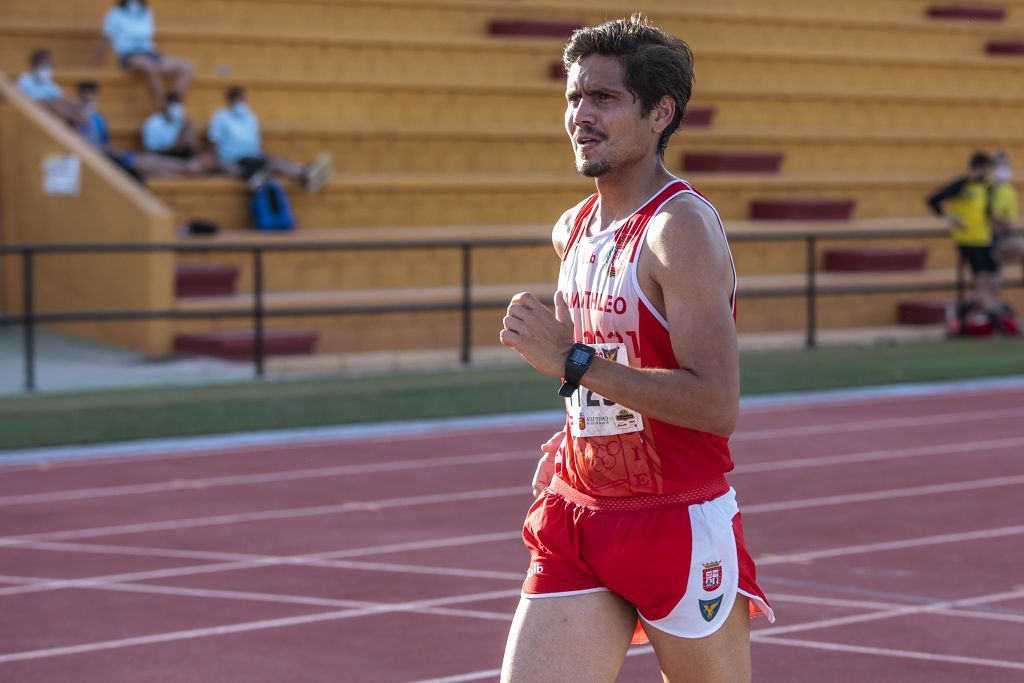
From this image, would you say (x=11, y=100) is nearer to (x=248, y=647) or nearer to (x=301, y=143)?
(x=301, y=143)

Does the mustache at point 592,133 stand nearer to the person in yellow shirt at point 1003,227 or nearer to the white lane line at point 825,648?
the white lane line at point 825,648

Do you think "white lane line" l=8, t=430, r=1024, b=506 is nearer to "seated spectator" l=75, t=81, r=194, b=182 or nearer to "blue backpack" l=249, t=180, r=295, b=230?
"blue backpack" l=249, t=180, r=295, b=230

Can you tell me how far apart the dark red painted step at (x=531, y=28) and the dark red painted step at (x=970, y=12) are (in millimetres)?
6409

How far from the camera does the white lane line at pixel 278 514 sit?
324 inches

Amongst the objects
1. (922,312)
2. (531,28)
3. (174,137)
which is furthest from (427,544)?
(531,28)

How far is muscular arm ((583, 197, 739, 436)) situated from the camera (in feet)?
11.3

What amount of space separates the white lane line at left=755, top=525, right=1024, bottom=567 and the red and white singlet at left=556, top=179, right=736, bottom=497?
3.91 metres

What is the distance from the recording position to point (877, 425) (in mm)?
11875

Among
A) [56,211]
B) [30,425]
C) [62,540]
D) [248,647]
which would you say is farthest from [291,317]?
[248,647]

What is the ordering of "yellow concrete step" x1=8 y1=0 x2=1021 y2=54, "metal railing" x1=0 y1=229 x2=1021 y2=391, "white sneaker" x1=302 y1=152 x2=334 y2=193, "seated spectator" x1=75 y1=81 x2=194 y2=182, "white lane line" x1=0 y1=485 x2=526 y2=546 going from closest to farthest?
"white lane line" x1=0 y1=485 x2=526 y2=546, "metal railing" x1=0 y1=229 x2=1021 y2=391, "seated spectator" x1=75 y1=81 x2=194 y2=182, "white sneaker" x1=302 y1=152 x2=334 y2=193, "yellow concrete step" x1=8 y1=0 x2=1021 y2=54

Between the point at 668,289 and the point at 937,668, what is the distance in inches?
113

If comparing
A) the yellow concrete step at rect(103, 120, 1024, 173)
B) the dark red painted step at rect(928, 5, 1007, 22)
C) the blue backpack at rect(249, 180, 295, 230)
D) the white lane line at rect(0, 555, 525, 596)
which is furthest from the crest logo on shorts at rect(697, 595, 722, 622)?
the dark red painted step at rect(928, 5, 1007, 22)

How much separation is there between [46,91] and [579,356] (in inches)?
576

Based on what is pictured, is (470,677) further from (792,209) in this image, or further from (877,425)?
(792,209)
